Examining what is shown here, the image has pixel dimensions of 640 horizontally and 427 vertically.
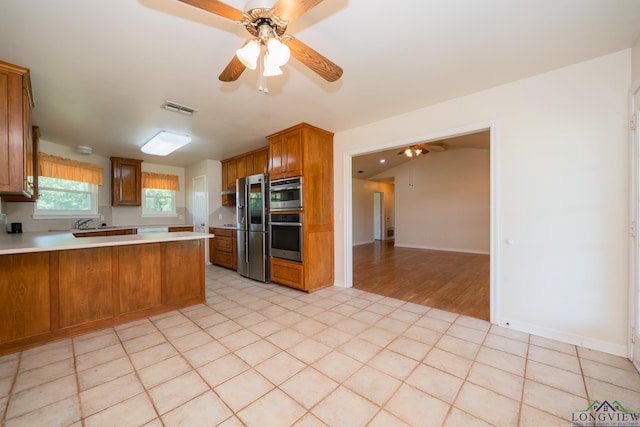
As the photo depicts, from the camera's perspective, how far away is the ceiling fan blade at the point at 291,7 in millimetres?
1190

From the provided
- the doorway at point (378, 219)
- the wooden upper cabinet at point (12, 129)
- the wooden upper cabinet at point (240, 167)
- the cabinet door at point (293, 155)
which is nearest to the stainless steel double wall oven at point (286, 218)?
the cabinet door at point (293, 155)

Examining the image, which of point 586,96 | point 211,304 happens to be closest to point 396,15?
point 586,96

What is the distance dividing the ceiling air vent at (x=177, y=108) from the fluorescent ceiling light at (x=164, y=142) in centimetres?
92

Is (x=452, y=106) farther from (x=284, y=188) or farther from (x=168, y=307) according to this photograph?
(x=168, y=307)

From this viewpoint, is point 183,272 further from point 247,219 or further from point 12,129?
point 12,129

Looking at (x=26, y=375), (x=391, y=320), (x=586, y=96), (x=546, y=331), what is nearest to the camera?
(x=26, y=375)

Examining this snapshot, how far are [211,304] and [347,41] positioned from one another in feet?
10.6

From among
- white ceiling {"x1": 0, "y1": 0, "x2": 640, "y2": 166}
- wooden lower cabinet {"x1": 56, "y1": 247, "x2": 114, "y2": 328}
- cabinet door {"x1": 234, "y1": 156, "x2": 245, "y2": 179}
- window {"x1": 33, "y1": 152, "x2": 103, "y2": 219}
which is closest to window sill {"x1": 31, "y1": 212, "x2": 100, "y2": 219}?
window {"x1": 33, "y1": 152, "x2": 103, "y2": 219}

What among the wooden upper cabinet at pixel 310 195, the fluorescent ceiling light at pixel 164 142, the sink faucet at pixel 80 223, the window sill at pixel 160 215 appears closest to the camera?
the wooden upper cabinet at pixel 310 195

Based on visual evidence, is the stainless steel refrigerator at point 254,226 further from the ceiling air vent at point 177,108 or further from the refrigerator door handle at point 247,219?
the ceiling air vent at point 177,108

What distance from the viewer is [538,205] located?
7.63 ft

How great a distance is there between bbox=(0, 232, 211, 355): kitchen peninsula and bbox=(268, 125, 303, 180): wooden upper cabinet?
4.99 feet

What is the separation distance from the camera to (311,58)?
1.55 meters

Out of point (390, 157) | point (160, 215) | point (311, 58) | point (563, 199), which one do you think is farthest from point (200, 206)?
point (563, 199)
